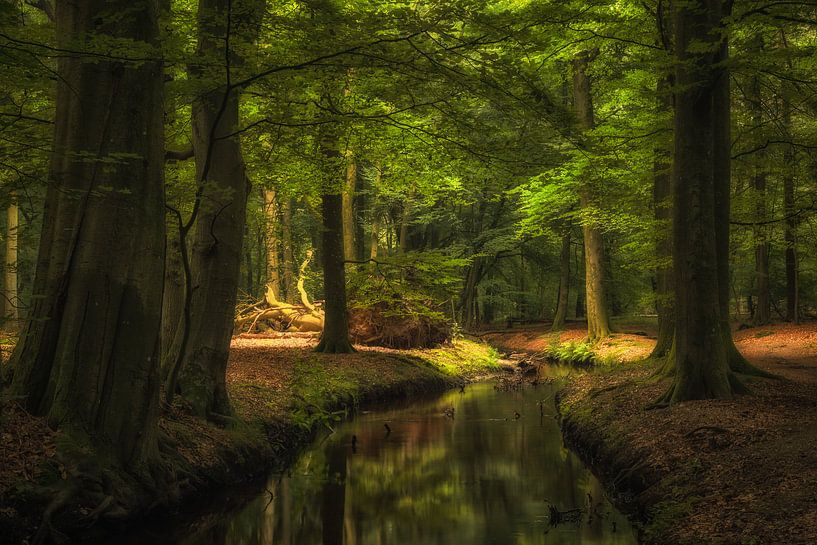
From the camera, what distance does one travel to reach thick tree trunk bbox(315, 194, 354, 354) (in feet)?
57.6

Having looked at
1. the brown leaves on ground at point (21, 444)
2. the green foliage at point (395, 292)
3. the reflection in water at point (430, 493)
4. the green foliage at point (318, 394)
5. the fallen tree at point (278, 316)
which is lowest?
the reflection in water at point (430, 493)

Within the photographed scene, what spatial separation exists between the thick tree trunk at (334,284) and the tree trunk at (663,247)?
7874mm

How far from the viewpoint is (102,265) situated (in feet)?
22.0

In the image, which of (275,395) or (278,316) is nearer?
(275,395)

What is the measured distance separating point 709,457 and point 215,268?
6.85 m

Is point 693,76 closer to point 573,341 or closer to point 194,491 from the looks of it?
point 194,491

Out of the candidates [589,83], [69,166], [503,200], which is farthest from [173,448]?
[503,200]

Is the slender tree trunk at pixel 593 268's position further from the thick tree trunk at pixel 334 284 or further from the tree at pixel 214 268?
the tree at pixel 214 268

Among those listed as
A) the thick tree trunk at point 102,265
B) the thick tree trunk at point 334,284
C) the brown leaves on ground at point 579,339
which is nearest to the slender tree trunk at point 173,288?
the thick tree trunk at point 102,265

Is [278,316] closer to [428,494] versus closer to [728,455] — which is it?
[428,494]

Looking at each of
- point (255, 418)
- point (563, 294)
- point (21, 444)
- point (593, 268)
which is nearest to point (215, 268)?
point (255, 418)

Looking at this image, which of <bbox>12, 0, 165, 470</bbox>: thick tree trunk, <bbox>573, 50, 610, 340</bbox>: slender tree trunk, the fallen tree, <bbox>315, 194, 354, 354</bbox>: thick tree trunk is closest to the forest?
<bbox>12, 0, 165, 470</bbox>: thick tree trunk

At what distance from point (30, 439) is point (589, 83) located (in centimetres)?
2023

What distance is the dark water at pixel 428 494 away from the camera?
7023mm
